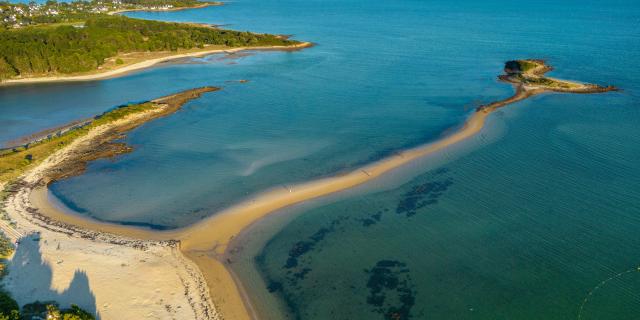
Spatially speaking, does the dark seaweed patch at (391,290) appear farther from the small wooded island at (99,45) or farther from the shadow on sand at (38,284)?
the small wooded island at (99,45)

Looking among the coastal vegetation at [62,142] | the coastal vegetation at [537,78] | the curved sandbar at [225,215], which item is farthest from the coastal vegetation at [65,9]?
the coastal vegetation at [537,78]

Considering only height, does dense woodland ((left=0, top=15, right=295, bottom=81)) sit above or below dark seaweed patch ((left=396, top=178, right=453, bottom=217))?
above

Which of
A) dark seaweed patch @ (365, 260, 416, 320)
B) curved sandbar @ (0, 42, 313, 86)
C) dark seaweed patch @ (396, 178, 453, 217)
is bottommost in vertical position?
dark seaweed patch @ (365, 260, 416, 320)

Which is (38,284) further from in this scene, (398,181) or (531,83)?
(531,83)

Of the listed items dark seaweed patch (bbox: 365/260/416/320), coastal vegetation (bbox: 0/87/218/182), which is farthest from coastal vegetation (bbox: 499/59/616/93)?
coastal vegetation (bbox: 0/87/218/182)

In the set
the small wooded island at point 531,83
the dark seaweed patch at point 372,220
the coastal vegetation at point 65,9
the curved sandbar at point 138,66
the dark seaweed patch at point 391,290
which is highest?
the coastal vegetation at point 65,9

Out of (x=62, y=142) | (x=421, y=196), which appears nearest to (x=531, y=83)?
(x=421, y=196)

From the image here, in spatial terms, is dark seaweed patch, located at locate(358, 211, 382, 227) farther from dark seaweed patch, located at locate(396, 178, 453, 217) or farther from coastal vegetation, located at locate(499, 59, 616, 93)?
coastal vegetation, located at locate(499, 59, 616, 93)
